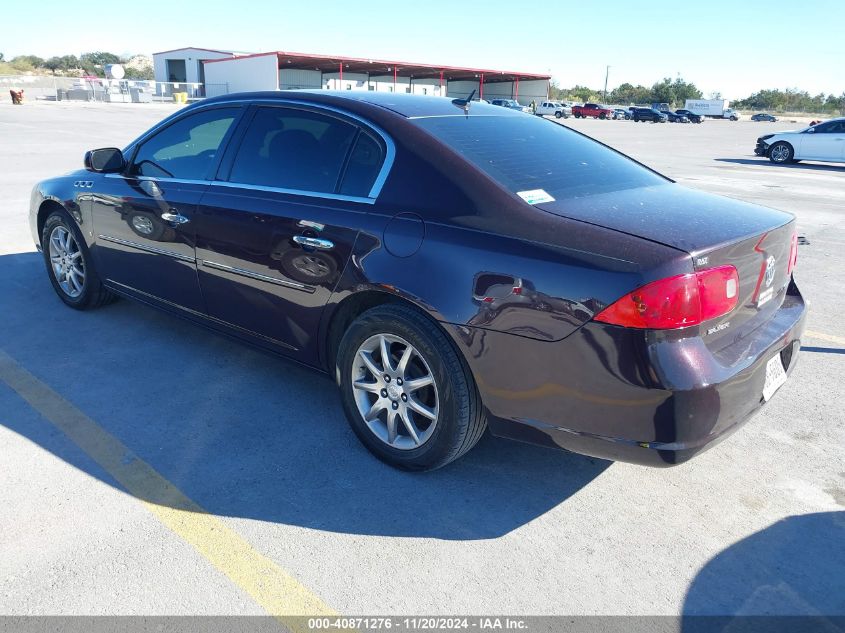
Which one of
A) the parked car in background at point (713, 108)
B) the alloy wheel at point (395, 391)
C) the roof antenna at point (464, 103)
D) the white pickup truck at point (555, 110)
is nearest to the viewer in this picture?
the alloy wheel at point (395, 391)

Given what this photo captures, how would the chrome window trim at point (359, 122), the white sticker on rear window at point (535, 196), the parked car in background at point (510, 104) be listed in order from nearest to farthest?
the white sticker on rear window at point (535, 196) < the chrome window trim at point (359, 122) < the parked car in background at point (510, 104)

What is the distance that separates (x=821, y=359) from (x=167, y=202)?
4.40 meters

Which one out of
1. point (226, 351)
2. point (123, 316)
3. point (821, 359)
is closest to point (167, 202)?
point (226, 351)

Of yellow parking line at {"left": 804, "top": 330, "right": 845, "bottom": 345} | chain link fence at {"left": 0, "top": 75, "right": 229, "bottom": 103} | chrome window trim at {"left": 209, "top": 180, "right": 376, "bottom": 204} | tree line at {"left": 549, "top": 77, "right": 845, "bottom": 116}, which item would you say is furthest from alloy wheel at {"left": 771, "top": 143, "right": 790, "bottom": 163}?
tree line at {"left": 549, "top": 77, "right": 845, "bottom": 116}

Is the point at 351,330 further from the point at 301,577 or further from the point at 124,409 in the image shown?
the point at 124,409

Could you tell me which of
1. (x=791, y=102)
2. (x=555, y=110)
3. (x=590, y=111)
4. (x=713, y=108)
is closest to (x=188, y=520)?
(x=555, y=110)

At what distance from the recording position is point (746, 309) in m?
2.83

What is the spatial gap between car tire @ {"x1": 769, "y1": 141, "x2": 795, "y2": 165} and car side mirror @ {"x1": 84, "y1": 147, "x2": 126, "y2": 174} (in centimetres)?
2109

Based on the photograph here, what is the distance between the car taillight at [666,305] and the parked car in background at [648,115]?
209 ft

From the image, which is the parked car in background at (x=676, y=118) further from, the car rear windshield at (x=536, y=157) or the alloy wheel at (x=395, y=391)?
the alloy wheel at (x=395, y=391)

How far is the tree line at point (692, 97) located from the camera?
97.9m

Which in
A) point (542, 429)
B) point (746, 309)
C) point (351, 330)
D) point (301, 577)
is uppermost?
point (746, 309)

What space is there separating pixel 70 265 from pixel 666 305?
15.0 ft

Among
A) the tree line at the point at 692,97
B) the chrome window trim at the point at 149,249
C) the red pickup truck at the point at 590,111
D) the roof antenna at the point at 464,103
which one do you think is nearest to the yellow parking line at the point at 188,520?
the chrome window trim at the point at 149,249
